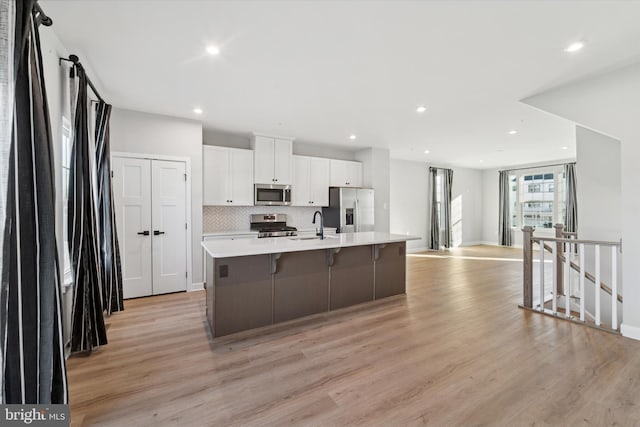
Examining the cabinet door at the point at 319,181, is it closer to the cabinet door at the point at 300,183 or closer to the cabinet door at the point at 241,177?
the cabinet door at the point at 300,183

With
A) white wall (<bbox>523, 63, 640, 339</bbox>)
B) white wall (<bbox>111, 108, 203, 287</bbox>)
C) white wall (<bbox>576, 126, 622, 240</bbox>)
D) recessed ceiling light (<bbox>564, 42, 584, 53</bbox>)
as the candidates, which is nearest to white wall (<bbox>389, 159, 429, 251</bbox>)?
white wall (<bbox>576, 126, 622, 240</bbox>)

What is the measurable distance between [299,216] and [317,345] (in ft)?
12.1

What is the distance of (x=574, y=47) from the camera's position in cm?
250

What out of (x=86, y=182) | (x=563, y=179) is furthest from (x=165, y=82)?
(x=563, y=179)

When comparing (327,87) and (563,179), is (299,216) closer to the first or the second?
(327,87)

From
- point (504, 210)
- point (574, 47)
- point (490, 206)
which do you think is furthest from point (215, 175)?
point (490, 206)

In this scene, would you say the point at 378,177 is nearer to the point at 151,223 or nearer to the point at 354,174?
the point at 354,174

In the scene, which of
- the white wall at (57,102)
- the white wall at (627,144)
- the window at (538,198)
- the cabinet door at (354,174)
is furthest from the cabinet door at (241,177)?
the window at (538,198)

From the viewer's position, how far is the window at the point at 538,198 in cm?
837

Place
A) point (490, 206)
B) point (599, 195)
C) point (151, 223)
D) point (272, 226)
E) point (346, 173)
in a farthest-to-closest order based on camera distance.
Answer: point (490, 206) < point (346, 173) < point (272, 226) < point (151, 223) < point (599, 195)

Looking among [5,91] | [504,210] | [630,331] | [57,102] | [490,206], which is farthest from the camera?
[490,206]

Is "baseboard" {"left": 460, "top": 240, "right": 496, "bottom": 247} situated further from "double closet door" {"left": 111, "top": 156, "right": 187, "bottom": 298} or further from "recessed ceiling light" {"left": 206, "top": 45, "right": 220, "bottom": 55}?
"recessed ceiling light" {"left": 206, "top": 45, "right": 220, "bottom": 55}

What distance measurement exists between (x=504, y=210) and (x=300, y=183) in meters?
7.66

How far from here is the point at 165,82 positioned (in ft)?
10.5
